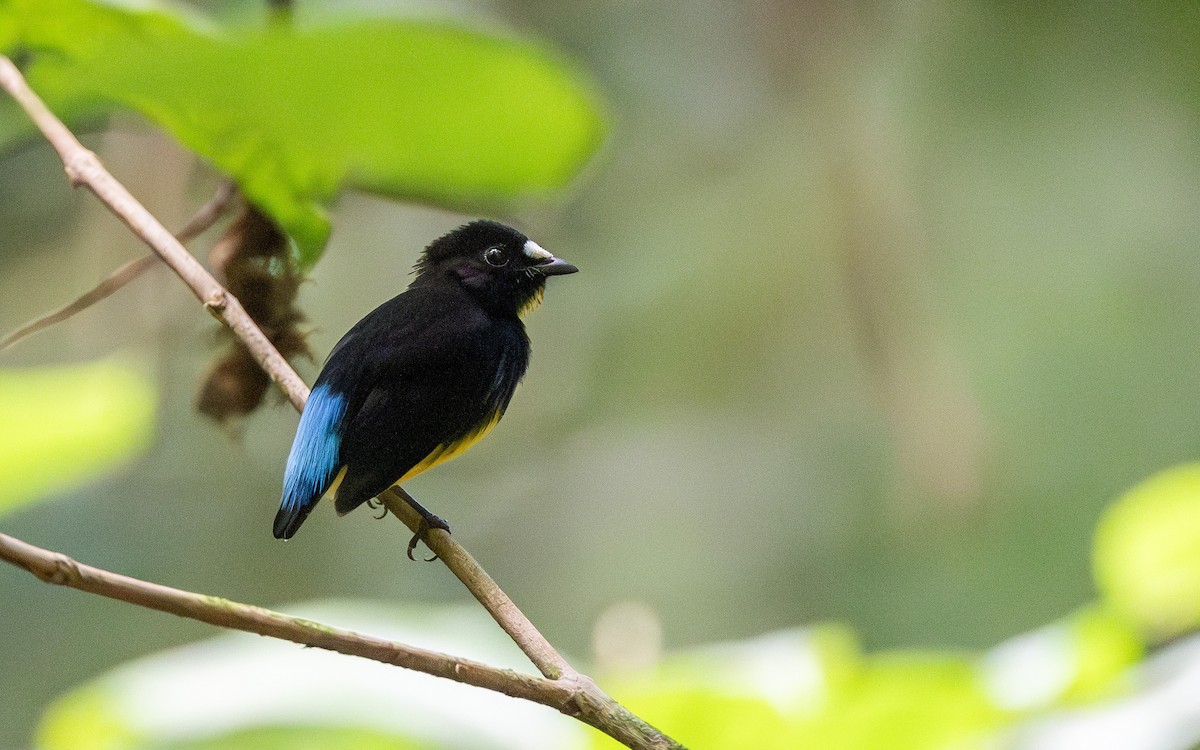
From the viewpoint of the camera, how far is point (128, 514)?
5.35 metres

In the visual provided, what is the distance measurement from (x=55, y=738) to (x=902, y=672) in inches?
51.0

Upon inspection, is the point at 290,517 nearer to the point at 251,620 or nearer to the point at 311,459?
the point at 311,459

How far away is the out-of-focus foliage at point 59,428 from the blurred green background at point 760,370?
299cm

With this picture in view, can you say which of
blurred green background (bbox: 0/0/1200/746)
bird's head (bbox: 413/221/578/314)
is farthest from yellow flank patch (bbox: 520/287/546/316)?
blurred green background (bbox: 0/0/1200/746)

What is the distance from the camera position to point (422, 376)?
1974 mm

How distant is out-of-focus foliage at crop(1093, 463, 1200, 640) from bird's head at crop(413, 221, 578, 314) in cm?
103

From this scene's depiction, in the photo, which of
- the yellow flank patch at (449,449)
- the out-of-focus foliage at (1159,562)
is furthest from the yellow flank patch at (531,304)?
the out-of-focus foliage at (1159,562)

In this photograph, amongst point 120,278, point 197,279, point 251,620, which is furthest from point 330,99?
point 120,278

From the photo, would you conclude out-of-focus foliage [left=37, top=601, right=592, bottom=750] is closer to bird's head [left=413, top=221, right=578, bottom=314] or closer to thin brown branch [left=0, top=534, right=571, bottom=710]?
thin brown branch [left=0, top=534, right=571, bottom=710]

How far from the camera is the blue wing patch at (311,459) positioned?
6.13 feet

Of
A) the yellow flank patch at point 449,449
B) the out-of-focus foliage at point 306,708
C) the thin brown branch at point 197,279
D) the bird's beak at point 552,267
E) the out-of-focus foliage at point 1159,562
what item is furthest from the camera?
the bird's beak at point 552,267

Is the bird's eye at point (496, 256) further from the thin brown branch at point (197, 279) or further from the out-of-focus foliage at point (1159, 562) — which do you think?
the out-of-focus foliage at point (1159, 562)

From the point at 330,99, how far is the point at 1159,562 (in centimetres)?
140

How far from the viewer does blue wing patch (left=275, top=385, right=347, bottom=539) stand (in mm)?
1867
